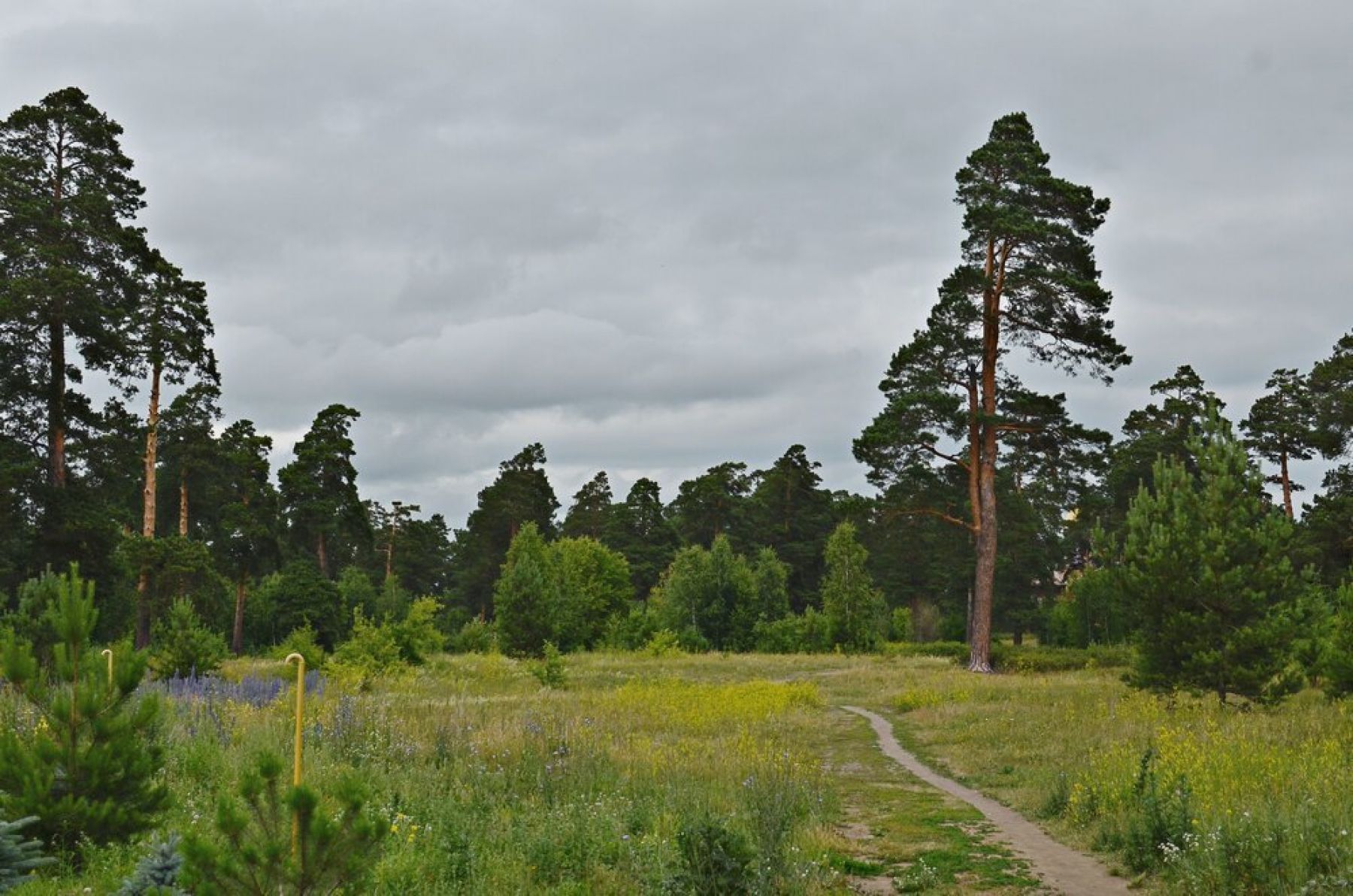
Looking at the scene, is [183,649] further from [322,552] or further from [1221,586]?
[322,552]

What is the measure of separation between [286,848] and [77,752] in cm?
343

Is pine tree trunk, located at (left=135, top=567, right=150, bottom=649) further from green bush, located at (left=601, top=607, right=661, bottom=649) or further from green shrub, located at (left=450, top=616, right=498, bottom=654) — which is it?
green bush, located at (left=601, top=607, right=661, bottom=649)

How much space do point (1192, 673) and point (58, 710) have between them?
1634 cm

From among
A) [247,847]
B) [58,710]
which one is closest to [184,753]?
[58,710]

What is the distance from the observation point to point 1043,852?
8430mm

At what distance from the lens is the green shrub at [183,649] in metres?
20.1

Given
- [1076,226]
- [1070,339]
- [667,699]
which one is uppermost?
[1076,226]

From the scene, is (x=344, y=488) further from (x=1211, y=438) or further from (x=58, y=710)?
(x=58, y=710)

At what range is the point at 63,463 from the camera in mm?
24688

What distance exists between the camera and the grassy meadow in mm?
6633

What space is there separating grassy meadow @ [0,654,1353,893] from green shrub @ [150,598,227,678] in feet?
17.3

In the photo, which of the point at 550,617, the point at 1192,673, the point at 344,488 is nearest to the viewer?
the point at 1192,673

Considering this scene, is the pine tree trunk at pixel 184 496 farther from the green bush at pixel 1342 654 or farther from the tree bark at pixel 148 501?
the green bush at pixel 1342 654

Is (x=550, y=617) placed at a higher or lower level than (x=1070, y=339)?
lower
